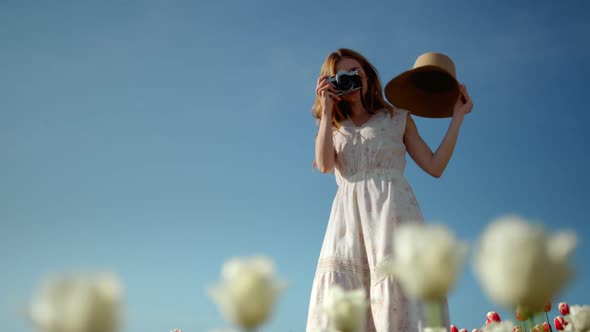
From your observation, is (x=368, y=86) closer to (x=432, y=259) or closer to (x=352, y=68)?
(x=352, y=68)

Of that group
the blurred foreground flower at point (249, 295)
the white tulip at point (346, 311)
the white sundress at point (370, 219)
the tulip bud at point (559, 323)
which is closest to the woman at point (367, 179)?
the white sundress at point (370, 219)

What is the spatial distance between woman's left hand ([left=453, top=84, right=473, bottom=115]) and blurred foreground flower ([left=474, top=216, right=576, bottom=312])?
10.0ft

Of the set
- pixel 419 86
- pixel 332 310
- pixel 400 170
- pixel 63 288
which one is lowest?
pixel 63 288

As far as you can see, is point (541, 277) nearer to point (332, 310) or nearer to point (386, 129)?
point (332, 310)

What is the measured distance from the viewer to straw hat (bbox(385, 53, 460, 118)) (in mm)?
4375

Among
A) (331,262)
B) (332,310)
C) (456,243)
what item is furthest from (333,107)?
(456,243)

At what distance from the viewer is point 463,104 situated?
12.9ft

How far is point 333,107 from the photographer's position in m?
4.23

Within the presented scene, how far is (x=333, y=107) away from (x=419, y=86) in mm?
832

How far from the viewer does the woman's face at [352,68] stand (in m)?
4.14

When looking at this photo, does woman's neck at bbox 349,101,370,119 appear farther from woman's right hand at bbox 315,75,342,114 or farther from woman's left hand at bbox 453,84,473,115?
woman's left hand at bbox 453,84,473,115

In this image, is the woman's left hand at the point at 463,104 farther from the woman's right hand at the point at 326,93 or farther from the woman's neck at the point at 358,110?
the woman's right hand at the point at 326,93

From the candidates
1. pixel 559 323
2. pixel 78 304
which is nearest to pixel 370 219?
pixel 559 323

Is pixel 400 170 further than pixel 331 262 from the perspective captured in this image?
Yes
